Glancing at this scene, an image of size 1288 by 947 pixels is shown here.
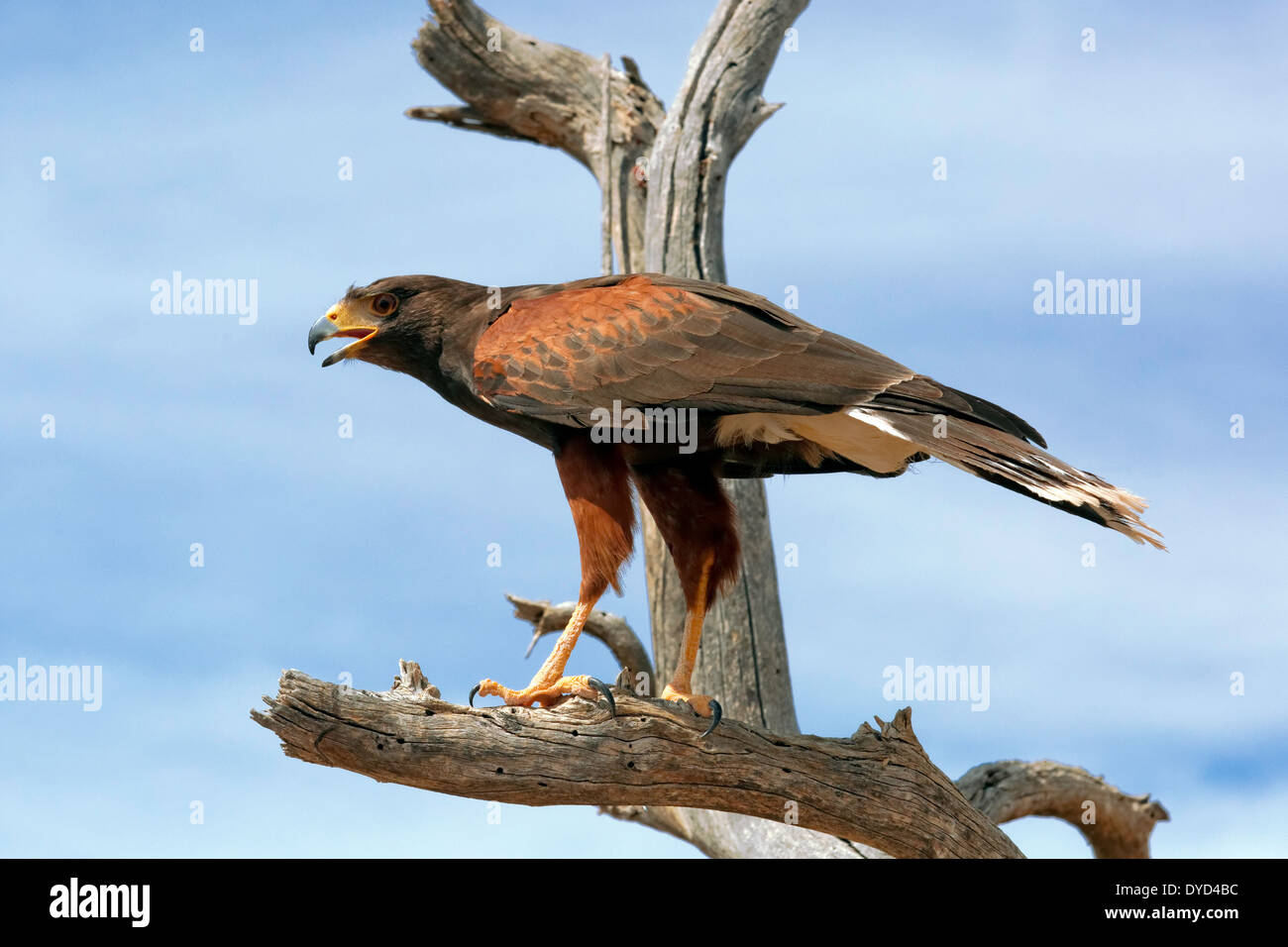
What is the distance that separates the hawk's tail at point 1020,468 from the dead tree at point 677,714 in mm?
1508

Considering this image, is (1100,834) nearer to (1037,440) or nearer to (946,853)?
(946,853)

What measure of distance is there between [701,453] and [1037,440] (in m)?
1.60

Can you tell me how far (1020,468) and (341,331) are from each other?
3385mm

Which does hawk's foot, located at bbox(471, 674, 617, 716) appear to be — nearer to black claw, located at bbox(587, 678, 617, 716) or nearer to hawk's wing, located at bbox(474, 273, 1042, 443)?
black claw, located at bbox(587, 678, 617, 716)

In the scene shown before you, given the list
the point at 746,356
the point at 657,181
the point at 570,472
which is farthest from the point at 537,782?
the point at 657,181

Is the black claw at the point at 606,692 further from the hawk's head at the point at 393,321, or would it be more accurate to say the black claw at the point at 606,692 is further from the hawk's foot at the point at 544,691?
the hawk's head at the point at 393,321

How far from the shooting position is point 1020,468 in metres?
4.93

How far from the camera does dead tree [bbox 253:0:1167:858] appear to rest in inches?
200

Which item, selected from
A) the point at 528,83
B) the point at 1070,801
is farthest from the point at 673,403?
the point at 528,83

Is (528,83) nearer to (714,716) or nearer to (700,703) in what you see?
(700,703)

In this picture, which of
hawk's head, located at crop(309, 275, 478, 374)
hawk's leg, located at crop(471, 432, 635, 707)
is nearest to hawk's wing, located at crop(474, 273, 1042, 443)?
hawk's leg, located at crop(471, 432, 635, 707)

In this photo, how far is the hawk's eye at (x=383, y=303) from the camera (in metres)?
6.11

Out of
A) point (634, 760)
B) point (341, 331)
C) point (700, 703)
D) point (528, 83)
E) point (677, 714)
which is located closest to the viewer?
point (634, 760)

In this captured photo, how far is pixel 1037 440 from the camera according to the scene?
18.3 feet
